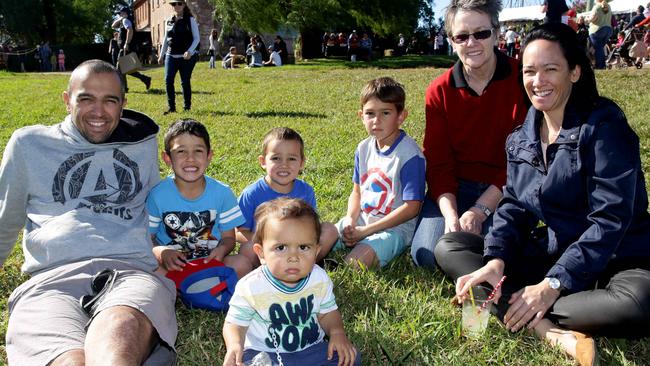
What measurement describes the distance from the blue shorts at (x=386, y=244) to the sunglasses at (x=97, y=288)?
1.64 metres

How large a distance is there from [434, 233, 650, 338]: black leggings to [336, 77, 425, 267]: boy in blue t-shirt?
71 centimetres

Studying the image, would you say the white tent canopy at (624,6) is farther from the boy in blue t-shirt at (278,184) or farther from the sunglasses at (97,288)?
the sunglasses at (97,288)

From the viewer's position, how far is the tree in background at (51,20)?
45.2 metres

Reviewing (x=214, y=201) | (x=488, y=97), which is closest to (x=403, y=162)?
(x=488, y=97)

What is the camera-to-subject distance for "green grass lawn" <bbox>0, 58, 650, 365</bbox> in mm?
2838

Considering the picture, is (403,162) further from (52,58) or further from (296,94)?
(52,58)

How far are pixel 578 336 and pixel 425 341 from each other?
70 cm

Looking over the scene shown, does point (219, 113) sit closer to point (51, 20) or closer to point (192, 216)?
point (192, 216)

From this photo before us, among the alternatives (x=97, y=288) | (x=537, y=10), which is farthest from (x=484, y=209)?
(x=537, y=10)

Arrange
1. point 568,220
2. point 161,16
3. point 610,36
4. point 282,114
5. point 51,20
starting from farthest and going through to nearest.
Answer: point 161,16
point 51,20
point 610,36
point 282,114
point 568,220

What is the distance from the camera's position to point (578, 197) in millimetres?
2955

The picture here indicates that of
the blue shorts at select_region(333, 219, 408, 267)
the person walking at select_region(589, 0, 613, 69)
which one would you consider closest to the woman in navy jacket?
the blue shorts at select_region(333, 219, 408, 267)

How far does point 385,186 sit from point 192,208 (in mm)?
1304

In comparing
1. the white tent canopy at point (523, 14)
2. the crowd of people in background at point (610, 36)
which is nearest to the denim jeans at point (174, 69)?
the crowd of people in background at point (610, 36)
